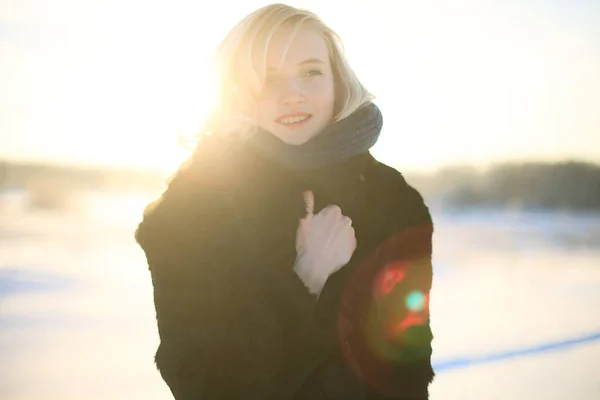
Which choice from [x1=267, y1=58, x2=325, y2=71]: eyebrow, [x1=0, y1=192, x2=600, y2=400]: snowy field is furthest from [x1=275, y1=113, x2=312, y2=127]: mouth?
[x1=0, y1=192, x2=600, y2=400]: snowy field

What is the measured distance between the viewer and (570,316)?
147 inches

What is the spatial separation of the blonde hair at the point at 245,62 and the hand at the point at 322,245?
9.3 inches

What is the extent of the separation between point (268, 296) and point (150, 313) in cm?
231

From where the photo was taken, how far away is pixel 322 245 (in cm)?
133

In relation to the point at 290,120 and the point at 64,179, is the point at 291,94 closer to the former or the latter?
the point at 290,120

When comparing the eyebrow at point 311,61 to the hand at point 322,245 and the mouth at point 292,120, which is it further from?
the hand at point 322,245

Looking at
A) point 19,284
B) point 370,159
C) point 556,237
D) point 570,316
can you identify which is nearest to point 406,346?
point 370,159

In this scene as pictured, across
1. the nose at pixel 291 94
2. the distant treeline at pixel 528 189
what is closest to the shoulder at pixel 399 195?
the nose at pixel 291 94

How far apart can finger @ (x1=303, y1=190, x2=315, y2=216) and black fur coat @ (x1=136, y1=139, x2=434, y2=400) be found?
14mm

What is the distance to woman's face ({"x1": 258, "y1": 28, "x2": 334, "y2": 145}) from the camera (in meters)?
1.36

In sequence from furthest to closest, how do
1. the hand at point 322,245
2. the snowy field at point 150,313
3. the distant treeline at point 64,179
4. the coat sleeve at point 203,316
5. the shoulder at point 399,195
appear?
1. the distant treeline at point 64,179
2. the snowy field at point 150,313
3. the shoulder at point 399,195
4. the hand at point 322,245
5. the coat sleeve at point 203,316

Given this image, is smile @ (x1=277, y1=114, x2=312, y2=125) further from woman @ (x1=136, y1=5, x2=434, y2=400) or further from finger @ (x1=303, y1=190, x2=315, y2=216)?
finger @ (x1=303, y1=190, x2=315, y2=216)

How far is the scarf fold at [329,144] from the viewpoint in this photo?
1.37 metres

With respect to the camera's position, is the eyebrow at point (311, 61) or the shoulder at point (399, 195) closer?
the eyebrow at point (311, 61)
